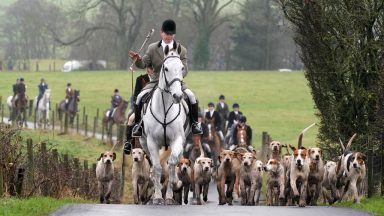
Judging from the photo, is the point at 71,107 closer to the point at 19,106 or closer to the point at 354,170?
the point at 19,106

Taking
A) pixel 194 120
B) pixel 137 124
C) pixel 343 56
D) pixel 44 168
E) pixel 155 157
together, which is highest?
pixel 343 56

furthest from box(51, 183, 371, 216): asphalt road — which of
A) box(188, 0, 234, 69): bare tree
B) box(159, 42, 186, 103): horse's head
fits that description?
box(188, 0, 234, 69): bare tree

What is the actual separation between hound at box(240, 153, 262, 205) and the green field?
36231mm

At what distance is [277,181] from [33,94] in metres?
57.6

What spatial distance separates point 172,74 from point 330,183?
5.08 m

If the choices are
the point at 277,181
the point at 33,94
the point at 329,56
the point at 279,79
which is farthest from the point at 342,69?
the point at 279,79

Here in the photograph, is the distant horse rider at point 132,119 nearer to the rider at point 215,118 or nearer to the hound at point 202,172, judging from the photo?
the hound at point 202,172

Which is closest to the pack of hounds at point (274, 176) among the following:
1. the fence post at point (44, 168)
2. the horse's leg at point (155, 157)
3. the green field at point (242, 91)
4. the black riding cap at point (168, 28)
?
the fence post at point (44, 168)

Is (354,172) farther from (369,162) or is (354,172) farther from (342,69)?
(342,69)

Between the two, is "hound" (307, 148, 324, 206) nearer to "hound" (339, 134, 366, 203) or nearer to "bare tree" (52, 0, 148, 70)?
"hound" (339, 134, 366, 203)

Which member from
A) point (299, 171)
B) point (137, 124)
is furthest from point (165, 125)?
point (299, 171)

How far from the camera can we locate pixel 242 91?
84375 millimetres

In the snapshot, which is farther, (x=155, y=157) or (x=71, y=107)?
(x=71, y=107)

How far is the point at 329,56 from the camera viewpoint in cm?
2286
